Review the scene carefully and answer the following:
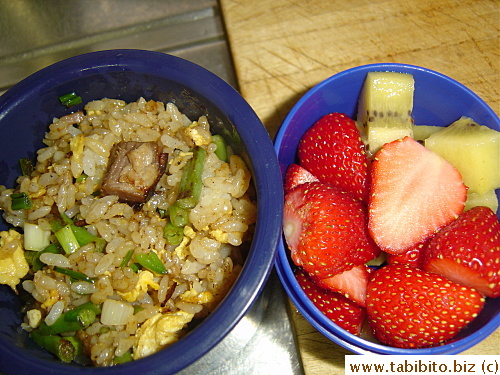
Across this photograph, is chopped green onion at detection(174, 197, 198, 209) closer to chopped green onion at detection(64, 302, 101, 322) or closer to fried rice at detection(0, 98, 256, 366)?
fried rice at detection(0, 98, 256, 366)

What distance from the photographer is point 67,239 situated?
3.68ft

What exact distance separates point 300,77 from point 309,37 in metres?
0.15

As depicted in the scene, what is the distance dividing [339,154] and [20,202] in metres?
0.82

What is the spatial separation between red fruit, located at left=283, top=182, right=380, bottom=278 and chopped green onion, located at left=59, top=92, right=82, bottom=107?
61 centimetres

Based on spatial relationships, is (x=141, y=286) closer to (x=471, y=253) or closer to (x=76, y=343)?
(x=76, y=343)

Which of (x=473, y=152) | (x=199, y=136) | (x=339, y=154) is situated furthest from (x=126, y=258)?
(x=473, y=152)

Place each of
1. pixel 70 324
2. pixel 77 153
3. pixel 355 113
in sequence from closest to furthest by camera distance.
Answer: pixel 70 324 < pixel 77 153 < pixel 355 113

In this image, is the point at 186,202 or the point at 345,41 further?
the point at 345,41

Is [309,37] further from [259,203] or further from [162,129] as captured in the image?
[259,203]

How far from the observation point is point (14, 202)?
1.17 meters

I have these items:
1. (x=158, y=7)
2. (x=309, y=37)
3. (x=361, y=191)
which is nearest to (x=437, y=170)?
(x=361, y=191)

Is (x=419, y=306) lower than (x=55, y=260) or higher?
lower

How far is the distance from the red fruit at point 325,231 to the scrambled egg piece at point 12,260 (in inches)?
25.8

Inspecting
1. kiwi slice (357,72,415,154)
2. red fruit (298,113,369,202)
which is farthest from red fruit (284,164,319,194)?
kiwi slice (357,72,415,154)
